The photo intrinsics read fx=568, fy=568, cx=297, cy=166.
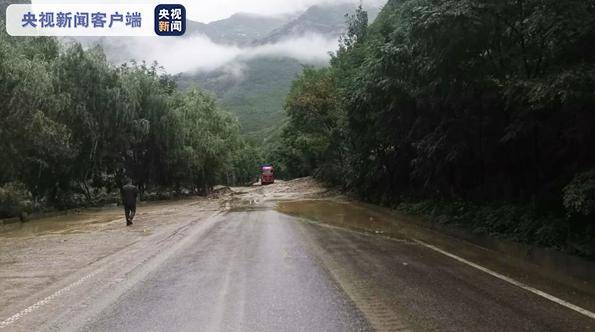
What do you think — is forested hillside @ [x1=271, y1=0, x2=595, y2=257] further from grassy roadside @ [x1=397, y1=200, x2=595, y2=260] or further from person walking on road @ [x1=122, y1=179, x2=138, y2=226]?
person walking on road @ [x1=122, y1=179, x2=138, y2=226]

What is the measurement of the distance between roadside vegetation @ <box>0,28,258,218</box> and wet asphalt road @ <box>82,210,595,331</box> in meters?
14.7

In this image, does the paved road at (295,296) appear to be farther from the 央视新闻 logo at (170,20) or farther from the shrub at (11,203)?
the shrub at (11,203)

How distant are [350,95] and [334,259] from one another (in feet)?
51.1

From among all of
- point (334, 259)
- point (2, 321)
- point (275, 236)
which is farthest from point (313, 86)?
point (2, 321)

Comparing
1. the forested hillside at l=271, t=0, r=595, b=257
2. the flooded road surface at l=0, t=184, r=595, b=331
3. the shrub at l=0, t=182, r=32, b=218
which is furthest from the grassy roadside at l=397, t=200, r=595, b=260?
the shrub at l=0, t=182, r=32, b=218

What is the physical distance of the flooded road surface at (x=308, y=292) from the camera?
249 inches

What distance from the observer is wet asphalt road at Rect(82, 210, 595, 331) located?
6.27m

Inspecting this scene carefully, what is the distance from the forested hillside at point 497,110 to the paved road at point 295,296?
249 cm

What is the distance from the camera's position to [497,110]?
14.2 metres

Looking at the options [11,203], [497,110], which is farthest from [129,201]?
[497,110]

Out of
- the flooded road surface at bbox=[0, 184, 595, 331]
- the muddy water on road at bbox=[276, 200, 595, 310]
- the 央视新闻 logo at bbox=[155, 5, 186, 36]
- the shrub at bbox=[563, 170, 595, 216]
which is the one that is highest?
the 央视新闻 logo at bbox=[155, 5, 186, 36]

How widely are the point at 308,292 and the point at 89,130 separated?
91.7 ft

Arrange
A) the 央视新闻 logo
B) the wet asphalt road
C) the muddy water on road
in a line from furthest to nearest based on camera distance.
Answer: the 央视新闻 logo < the muddy water on road < the wet asphalt road

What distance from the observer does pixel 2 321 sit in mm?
6637
